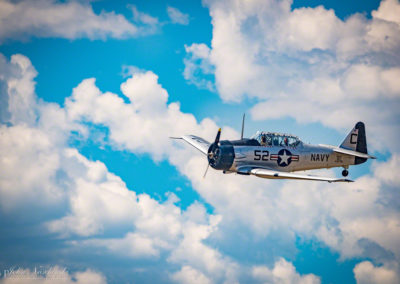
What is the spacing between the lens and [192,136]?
3853 centimetres

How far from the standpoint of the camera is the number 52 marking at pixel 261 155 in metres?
29.6

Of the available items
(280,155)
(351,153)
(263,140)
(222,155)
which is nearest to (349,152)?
(351,153)

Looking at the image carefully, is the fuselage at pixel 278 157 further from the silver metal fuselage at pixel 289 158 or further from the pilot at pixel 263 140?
the pilot at pixel 263 140

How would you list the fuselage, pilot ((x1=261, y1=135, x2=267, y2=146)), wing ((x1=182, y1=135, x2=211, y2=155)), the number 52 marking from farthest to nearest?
wing ((x1=182, y1=135, x2=211, y2=155)), pilot ((x1=261, y1=135, x2=267, y2=146)), the number 52 marking, the fuselage

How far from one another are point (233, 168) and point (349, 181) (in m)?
8.54

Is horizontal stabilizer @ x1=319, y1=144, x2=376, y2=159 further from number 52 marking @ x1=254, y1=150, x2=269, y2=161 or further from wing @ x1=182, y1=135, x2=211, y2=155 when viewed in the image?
wing @ x1=182, y1=135, x2=211, y2=155

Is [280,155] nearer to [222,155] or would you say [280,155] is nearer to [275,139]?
[275,139]

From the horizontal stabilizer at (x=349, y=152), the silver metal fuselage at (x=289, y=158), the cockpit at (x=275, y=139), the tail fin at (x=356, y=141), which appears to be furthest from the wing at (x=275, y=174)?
the tail fin at (x=356, y=141)

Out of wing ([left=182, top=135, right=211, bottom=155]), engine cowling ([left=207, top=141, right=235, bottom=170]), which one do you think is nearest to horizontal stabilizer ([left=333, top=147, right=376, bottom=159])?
engine cowling ([left=207, top=141, right=235, bottom=170])

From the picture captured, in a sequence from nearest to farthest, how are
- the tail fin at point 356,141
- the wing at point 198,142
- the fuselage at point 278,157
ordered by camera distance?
the fuselage at point 278,157 < the wing at point 198,142 < the tail fin at point 356,141

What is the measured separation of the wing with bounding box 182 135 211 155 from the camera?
114 feet

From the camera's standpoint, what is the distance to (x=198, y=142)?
36594 mm

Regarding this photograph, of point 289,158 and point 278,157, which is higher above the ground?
point 289,158

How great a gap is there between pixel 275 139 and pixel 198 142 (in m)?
8.04
